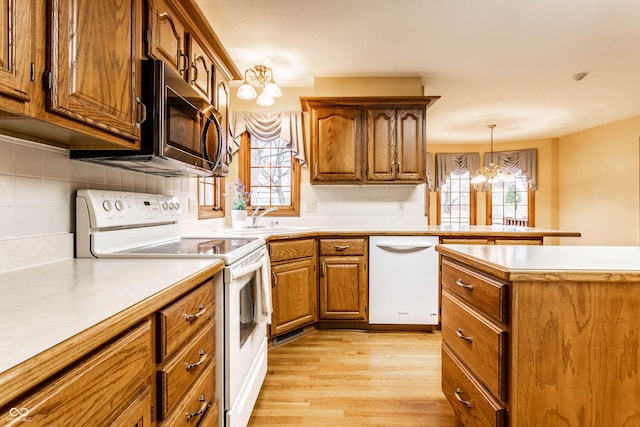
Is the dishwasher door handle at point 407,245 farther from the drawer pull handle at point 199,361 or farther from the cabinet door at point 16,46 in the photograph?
the cabinet door at point 16,46

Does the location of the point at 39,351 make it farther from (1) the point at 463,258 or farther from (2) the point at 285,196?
(2) the point at 285,196

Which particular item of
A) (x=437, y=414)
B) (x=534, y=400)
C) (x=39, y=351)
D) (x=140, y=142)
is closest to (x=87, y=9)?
(x=140, y=142)

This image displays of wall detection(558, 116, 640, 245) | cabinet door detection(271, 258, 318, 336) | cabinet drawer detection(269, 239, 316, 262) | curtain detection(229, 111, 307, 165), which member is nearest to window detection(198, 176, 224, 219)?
curtain detection(229, 111, 307, 165)

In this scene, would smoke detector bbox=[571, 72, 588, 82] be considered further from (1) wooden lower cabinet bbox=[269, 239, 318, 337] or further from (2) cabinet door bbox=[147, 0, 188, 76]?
(2) cabinet door bbox=[147, 0, 188, 76]

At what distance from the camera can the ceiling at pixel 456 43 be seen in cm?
225

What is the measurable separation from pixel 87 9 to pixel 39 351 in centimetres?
99

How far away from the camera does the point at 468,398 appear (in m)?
1.40

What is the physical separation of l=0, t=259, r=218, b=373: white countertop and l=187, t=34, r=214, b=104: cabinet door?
990 mm

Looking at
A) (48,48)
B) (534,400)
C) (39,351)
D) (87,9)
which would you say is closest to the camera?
(39,351)

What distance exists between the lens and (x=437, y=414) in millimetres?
1751

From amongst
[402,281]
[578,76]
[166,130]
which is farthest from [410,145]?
[166,130]

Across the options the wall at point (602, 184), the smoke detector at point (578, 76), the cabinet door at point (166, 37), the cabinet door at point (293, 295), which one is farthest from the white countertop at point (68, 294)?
the wall at point (602, 184)

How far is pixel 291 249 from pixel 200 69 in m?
1.38

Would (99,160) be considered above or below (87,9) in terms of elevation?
below
